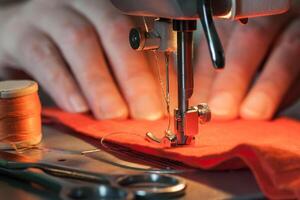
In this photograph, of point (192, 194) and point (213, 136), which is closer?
point (192, 194)

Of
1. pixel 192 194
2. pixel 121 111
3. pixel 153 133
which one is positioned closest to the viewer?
pixel 192 194

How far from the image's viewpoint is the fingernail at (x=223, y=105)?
107 centimetres

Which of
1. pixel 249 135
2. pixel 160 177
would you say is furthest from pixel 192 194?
pixel 249 135

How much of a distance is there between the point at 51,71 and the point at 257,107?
1.19 ft

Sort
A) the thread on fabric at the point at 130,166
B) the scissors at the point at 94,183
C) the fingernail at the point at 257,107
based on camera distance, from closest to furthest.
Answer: the scissors at the point at 94,183 → the thread on fabric at the point at 130,166 → the fingernail at the point at 257,107

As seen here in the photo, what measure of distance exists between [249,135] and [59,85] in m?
0.36

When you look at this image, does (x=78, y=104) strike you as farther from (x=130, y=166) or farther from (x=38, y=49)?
(x=130, y=166)

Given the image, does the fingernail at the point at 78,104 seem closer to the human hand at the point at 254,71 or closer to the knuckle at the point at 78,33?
the knuckle at the point at 78,33

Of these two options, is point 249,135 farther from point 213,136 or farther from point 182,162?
point 182,162

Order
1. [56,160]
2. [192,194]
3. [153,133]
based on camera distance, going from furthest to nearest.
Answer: [153,133] < [56,160] < [192,194]

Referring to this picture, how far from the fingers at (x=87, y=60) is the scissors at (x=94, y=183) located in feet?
0.97

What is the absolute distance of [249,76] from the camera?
1.13 meters

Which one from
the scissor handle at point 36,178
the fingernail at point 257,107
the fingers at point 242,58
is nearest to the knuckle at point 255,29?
the fingers at point 242,58

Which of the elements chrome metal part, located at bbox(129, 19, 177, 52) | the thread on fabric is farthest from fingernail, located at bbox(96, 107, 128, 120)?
chrome metal part, located at bbox(129, 19, 177, 52)
